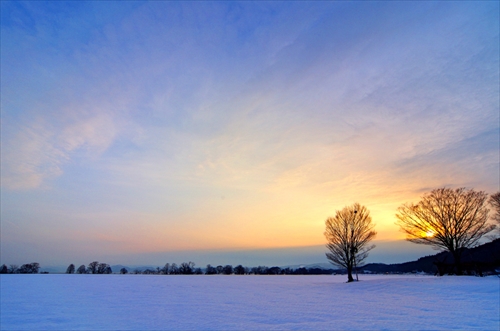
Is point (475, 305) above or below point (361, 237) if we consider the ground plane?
below

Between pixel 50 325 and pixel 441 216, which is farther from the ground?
pixel 441 216

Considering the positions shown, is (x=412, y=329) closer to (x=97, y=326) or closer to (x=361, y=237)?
(x=97, y=326)

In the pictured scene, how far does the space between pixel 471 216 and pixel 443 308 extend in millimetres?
22956

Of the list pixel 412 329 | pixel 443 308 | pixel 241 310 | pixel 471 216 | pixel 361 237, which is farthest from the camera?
pixel 361 237

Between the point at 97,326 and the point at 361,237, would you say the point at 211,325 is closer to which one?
the point at 97,326

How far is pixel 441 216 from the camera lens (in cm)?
3161

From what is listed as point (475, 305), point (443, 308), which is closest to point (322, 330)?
point (443, 308)

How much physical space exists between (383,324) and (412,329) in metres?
1.04

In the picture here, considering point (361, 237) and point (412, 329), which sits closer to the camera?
point (412, 329)

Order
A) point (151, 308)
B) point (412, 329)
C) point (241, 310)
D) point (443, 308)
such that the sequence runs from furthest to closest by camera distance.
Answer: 1. point (151, 308)
2. point (241, 310)
3. point (443, 308)
4. point (412, 329)

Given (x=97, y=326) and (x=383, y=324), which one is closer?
(x=383, y=324)

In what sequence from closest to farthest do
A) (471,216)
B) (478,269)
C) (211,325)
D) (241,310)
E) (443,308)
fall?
(211,325) < (443,308) < (241,310) < (478,269) < (471,216)

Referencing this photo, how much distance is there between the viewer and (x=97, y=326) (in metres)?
10.8

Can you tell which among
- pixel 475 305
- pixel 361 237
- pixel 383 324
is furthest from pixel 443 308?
pixel 361 237
